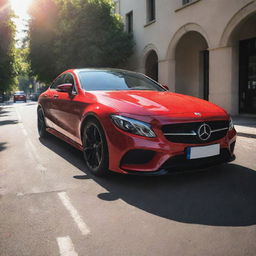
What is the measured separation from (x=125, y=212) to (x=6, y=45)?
74.3 feet

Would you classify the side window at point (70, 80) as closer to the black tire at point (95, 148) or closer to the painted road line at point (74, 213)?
the black tire at point (95, 148)

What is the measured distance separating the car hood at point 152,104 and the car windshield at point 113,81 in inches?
14.4

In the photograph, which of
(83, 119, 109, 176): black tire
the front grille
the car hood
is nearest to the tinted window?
the car hood

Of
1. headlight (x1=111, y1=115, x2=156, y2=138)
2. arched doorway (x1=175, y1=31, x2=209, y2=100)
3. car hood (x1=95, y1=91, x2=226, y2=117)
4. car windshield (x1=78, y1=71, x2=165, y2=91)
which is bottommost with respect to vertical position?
headlight (x1=111, y1=115, x2=156, y2=138)

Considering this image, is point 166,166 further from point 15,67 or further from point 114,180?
point 15,67

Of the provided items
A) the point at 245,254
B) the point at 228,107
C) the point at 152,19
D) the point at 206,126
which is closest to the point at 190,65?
the point at 152,19

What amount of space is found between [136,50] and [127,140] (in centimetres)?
1815

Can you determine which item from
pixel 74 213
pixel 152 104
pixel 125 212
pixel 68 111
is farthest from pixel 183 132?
pixel 68 111

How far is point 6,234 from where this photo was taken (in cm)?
270

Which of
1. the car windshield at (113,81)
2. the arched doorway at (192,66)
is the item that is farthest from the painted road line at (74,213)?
the arched doorway at (192,66)

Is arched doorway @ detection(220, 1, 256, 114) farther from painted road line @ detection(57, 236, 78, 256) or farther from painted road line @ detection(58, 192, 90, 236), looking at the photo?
painted road line @ detection(57, 236, 78, 256)

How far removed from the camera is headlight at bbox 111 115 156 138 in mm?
3691

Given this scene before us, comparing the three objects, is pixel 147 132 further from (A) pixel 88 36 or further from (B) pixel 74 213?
(A) pixel 88 36

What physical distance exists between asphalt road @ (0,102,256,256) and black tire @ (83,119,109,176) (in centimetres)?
14
